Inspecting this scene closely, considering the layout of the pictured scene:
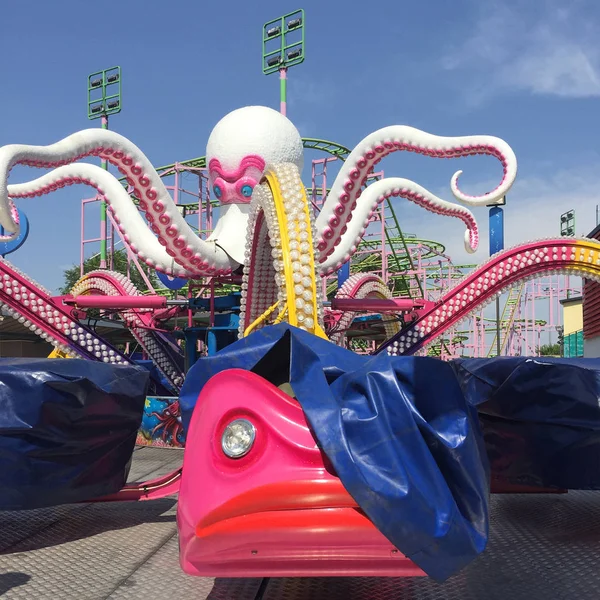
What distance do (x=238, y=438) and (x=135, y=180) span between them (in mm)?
5220

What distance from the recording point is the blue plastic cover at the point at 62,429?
3445 millimetres

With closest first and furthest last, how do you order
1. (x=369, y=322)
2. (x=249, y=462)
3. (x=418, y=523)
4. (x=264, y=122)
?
(x=418, y=523) < (x=249, y=462) < (x=264, y=122) < (x=369, y=322)

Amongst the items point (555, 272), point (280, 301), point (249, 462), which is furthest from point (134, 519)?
point (555, 272)

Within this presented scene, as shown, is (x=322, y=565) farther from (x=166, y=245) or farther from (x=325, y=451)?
(x=166, y=245)

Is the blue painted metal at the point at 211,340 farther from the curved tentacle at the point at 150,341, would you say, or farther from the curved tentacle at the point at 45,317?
the curved tentacle at the point at 150,341

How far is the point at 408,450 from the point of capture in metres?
2.00

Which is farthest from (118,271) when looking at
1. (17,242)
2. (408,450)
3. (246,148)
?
(408,450)

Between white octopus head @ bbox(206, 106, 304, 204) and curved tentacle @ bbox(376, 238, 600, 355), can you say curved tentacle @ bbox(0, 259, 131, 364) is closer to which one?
white octopus head @ bbox(206, 106, 304, 204)

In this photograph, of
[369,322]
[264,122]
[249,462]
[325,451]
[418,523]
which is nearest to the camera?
[418,523]

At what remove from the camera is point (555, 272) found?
8180 mm

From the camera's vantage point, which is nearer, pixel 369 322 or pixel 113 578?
pixel 113 578

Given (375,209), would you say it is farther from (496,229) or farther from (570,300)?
(570,300)

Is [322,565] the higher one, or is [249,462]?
[249,462]

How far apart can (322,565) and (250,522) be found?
28cm
